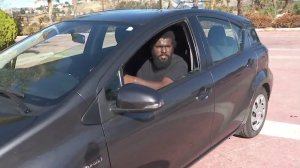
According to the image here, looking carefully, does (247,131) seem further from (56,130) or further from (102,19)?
(56,130)

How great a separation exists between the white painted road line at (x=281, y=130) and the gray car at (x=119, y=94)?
0.87 metres

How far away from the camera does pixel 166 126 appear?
3.04 metres

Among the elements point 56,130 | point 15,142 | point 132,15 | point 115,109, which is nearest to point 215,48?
point 132,15

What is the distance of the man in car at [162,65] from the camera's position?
346 centimetres

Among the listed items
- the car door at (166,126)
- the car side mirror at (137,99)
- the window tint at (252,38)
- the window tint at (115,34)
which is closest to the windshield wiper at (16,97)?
the car door at (166,126)

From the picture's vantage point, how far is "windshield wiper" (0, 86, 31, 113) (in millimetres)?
2471

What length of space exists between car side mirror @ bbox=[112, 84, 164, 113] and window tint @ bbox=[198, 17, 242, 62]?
4.39ft

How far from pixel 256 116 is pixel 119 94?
2.88 meters

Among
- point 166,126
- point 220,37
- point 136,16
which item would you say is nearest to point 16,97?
point 166,126

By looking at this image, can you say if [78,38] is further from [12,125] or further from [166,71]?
[12,125]

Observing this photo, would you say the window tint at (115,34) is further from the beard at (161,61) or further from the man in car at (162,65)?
the beard at (161,61)

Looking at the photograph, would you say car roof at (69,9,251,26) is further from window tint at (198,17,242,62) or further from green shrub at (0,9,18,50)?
green shrub at (0,9,18,50)

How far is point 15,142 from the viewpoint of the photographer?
218 cm

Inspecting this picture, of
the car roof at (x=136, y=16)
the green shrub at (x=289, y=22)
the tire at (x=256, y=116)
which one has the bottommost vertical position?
the green shrub at (x=289, y=22)
